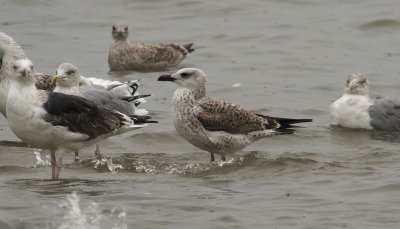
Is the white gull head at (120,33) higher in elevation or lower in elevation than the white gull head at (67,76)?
higher

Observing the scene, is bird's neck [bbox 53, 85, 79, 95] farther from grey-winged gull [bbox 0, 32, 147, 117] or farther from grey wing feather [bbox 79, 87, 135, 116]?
grey-winged gull [bbox 0, 32, 147, 117]

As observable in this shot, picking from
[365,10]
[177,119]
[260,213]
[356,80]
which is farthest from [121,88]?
[365,10]

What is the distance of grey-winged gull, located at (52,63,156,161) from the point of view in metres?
10.9

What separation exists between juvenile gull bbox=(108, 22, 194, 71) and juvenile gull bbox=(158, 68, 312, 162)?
6.42 metres

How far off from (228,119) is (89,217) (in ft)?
10.5

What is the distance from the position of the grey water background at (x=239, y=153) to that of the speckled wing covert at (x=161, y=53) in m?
0.28

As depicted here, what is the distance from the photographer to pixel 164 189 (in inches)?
353

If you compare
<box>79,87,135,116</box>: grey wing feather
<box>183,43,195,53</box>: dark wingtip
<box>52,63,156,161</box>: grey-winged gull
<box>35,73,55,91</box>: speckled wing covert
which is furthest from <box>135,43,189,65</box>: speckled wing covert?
<box>79,87,135,116</box>: grey wing feather

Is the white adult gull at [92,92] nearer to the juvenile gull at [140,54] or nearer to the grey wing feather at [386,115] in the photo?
the grey wing feather at [386,115]

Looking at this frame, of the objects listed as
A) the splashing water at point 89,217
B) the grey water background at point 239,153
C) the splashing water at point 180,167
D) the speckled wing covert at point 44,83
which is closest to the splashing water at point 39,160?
the grey water background at point 239,153

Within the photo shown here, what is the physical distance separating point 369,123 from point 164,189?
448 cm

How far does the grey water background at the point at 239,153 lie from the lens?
8.09m

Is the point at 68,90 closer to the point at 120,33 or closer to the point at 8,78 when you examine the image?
the point at 8,78

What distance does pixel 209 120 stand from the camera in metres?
10.3
